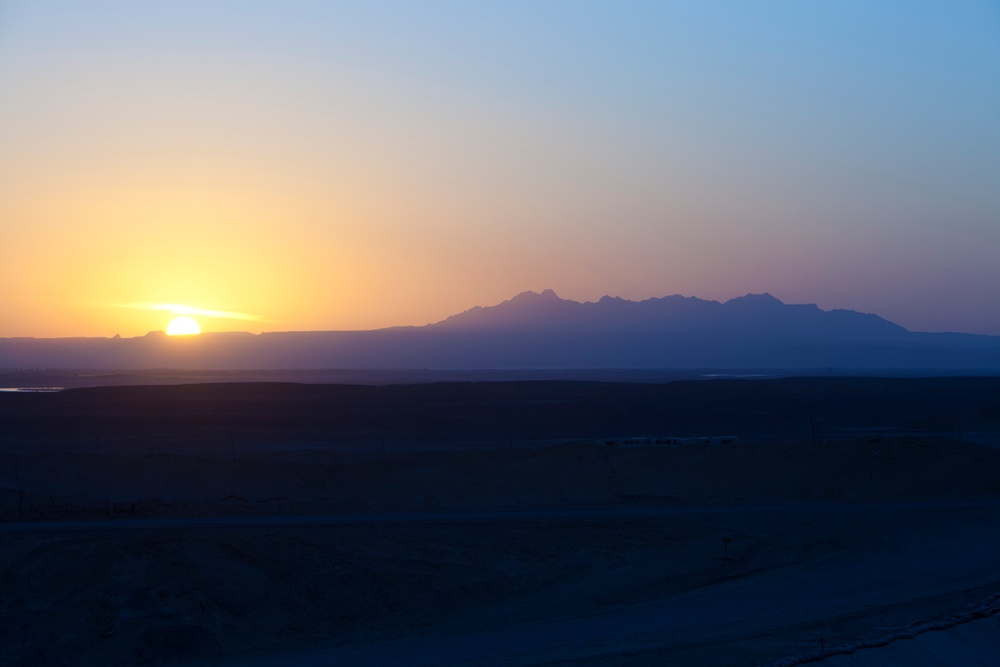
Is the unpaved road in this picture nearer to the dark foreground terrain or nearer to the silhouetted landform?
the dark foreground terrain

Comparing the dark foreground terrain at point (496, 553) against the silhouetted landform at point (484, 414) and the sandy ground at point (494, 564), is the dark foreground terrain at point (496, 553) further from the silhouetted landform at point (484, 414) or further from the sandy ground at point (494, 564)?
the silhouetted landform at point (484, 414)

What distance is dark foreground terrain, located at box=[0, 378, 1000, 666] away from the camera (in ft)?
44.7

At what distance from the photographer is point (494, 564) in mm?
17922

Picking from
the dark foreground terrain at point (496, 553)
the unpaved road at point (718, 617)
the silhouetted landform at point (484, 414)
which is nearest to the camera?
the unpaved road at point (718, 617)

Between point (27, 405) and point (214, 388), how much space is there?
2293 centimetres

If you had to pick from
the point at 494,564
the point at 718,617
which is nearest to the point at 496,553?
the point at 494,564

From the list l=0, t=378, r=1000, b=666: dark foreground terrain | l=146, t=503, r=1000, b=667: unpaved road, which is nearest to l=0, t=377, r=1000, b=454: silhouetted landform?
l=0, t=378, r=1000, b=666: dark foreground terrain

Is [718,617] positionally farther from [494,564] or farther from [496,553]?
[496,553]

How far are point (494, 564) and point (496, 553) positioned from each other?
2.11ft

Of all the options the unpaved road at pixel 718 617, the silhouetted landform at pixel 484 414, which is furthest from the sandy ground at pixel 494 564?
the silhouetted landform at pixel 484 414

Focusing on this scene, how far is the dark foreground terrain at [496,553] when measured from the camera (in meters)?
13.6

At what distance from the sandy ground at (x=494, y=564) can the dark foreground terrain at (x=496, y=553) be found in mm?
65

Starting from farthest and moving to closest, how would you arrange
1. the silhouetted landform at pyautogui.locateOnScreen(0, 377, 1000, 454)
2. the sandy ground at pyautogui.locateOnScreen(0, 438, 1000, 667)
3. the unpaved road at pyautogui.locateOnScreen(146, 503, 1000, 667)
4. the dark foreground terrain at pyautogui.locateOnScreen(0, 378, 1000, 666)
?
the silhouetted landform at pyautogui.locateOnScreen(0, 377, 1000, 454)
the dark foreground terrain at pyautogui.locateOnScreen(0, 378, 1000, 666)
the sandy ground at pyautogui.locateOnScreen(0, 438, 1000, 667)
the unpaved road at pyautogui.locateOnScreen(146, 503, 1000, 667)

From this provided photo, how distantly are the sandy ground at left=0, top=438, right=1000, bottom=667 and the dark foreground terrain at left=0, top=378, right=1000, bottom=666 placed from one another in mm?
65
